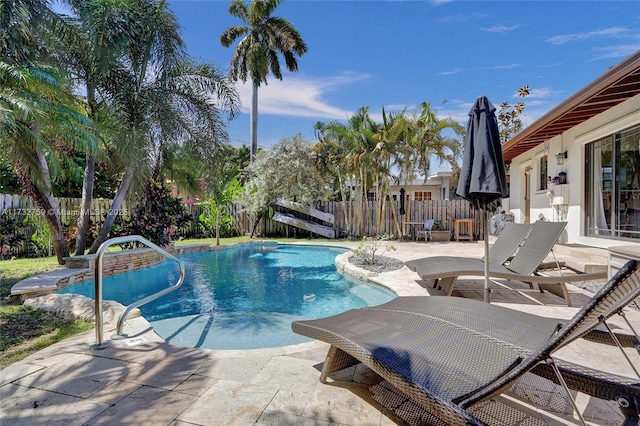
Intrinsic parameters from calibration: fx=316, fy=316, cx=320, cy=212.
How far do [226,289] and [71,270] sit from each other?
359 centimetres

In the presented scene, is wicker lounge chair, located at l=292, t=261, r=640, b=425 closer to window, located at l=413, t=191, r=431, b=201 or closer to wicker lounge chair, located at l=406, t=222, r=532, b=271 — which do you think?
wicker lounge chair, located at l=406, t=222, r=532, b=271

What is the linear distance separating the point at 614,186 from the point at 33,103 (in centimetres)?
1072

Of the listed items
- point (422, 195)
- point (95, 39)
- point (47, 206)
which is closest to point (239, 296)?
point (47, 206)

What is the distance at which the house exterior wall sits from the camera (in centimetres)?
593

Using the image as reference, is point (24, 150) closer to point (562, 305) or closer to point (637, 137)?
point (562, 305)

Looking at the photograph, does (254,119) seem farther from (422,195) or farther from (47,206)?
(422,195)

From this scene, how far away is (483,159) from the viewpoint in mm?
3916

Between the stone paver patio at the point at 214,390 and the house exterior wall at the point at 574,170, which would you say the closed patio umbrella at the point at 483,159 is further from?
the house exterior wall at the point at 574,170

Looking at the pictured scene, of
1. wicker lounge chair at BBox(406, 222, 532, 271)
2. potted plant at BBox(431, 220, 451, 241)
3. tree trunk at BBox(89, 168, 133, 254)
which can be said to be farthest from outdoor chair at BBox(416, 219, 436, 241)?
tree trunk at BBox(89, 168, 133, 254)

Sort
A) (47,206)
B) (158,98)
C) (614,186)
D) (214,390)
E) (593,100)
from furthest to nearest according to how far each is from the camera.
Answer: (158,98) → (47,206) → (614,186) → (593,100) → (214,390)

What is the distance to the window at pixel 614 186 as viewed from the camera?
591 centimetres

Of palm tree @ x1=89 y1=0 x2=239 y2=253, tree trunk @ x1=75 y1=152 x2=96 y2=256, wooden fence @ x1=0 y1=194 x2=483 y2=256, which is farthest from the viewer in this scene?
wooden fence @ x1=0 y1=194 x2=483 y2=256

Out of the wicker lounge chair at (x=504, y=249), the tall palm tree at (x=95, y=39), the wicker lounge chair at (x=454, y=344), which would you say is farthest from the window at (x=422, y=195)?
the wicker lounge chair at (x=454, y=344)

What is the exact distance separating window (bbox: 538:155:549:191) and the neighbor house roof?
46.6 inches
